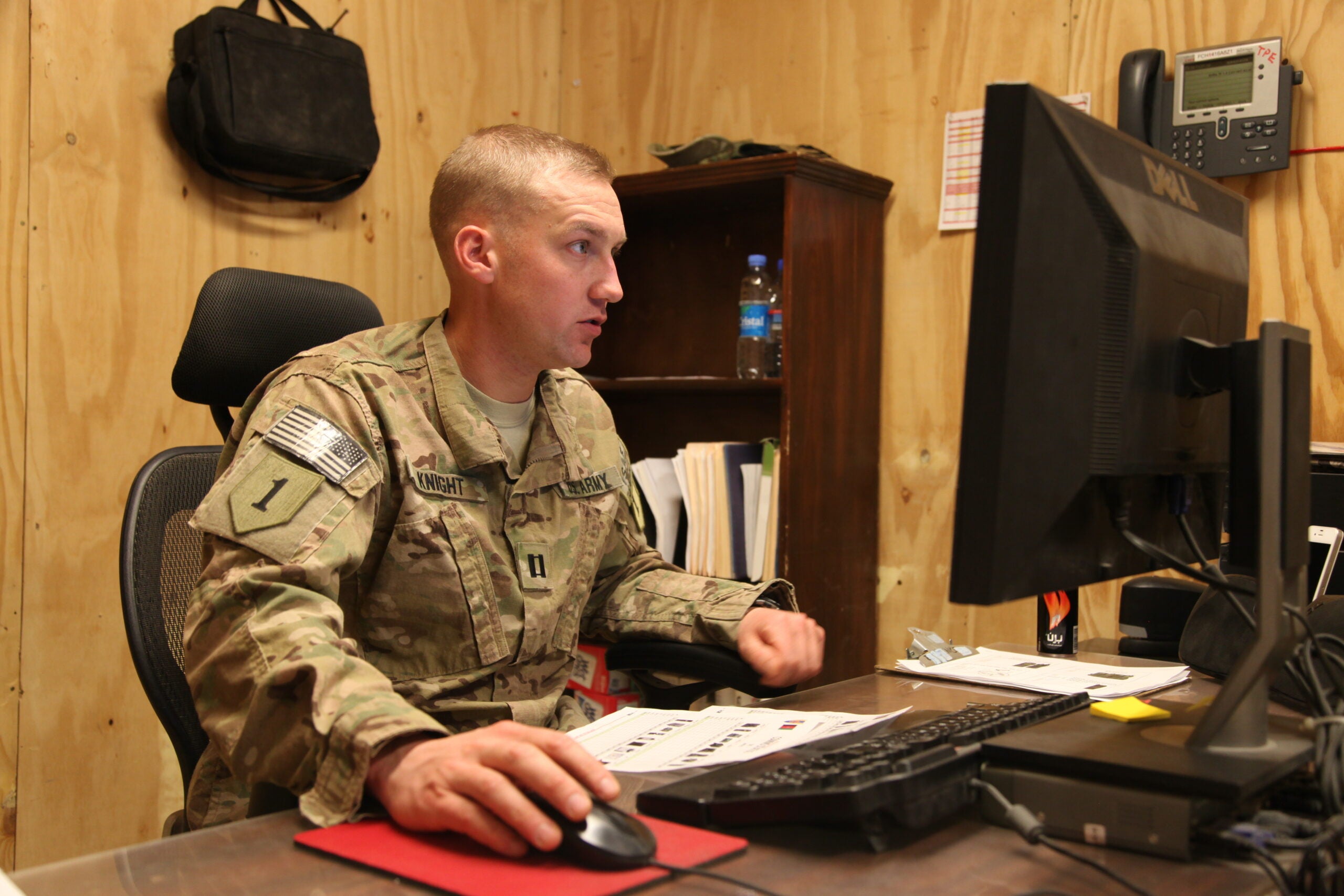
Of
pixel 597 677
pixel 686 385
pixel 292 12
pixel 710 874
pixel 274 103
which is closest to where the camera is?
pixel 710 874

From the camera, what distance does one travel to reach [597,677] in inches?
67.2

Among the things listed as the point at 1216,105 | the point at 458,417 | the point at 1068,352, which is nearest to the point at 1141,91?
the point at 1216,105

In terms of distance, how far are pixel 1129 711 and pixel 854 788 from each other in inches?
12.4

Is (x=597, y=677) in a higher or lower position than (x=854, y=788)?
lower

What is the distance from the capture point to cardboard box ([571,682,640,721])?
1.52 m

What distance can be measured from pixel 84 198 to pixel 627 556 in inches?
50.9

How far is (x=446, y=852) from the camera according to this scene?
0.70 meters

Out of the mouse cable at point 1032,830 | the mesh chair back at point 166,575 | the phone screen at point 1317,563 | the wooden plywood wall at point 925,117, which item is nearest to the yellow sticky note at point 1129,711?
the mouse cable at point 1032,830

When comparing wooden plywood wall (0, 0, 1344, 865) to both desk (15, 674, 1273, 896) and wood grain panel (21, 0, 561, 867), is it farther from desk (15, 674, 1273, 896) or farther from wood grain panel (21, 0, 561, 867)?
desk (15, 674, 1273, 896)

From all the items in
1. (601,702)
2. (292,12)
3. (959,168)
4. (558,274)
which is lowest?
(601,702)

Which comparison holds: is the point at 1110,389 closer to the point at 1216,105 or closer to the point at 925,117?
the point at 1216,105

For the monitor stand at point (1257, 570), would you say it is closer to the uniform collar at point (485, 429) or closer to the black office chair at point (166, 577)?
the uniform collar at point (485, 429)

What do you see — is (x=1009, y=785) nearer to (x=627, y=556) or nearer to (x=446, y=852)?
(x=446, y=852)

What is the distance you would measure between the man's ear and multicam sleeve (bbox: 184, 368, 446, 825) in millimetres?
370
